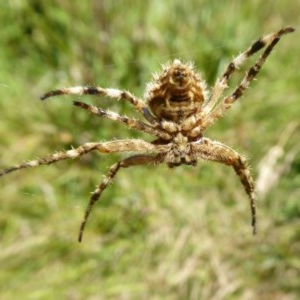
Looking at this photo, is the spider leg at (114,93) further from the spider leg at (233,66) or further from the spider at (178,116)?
the spider leg at (233,66)

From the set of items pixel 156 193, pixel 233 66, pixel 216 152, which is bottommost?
pixel 216 152

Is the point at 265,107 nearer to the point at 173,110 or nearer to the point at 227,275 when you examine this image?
the point at 227,275

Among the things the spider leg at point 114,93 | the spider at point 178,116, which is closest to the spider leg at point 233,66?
the spider at point 178,116

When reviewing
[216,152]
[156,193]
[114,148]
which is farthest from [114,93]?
[156,193]

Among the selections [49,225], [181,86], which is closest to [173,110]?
[181,86]

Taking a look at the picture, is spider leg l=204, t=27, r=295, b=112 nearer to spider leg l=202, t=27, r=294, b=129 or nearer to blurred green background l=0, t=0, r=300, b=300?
spider leg l=202, t=27, r=294, b=129

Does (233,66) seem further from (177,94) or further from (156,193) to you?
(156,193)

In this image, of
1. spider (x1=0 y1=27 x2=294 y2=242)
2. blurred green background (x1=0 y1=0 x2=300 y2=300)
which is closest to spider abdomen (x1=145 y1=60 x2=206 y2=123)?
spider (x1=0 y1=27 x2=294 y2=242)
